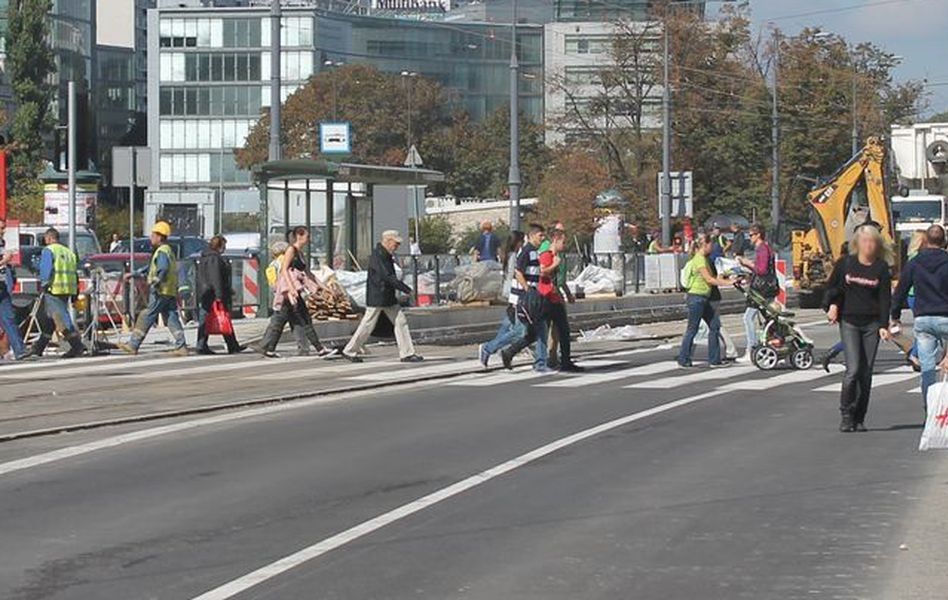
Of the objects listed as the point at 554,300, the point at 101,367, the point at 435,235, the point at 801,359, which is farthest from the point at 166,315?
the point at 435,235

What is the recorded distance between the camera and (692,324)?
79.5 ft

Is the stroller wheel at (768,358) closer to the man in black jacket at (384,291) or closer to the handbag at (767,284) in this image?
the handbag at (767,284)

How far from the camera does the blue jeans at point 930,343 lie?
1527 cm

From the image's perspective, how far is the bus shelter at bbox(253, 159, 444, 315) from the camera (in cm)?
3112

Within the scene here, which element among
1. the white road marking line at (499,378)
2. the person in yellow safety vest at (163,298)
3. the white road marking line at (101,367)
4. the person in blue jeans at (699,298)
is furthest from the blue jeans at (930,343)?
the person in yellow safety vest at (163,298)

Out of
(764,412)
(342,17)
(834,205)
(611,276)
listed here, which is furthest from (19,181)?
(764,412)

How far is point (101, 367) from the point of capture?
79.4 feet

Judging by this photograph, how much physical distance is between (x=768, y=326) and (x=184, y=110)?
108917 millimetres

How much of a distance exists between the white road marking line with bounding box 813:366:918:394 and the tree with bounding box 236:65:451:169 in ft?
244

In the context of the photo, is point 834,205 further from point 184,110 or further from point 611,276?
point 184,110

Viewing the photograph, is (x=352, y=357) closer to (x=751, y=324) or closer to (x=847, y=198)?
(x=751, y=324)

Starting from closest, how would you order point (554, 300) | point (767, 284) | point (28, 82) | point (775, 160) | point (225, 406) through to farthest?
point (225, 406)
point (554, 300)
point (767, 284)
point (775, 160)
point (28, 82)

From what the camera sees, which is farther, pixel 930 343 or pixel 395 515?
pixel 930 343

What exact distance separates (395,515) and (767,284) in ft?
45.2
